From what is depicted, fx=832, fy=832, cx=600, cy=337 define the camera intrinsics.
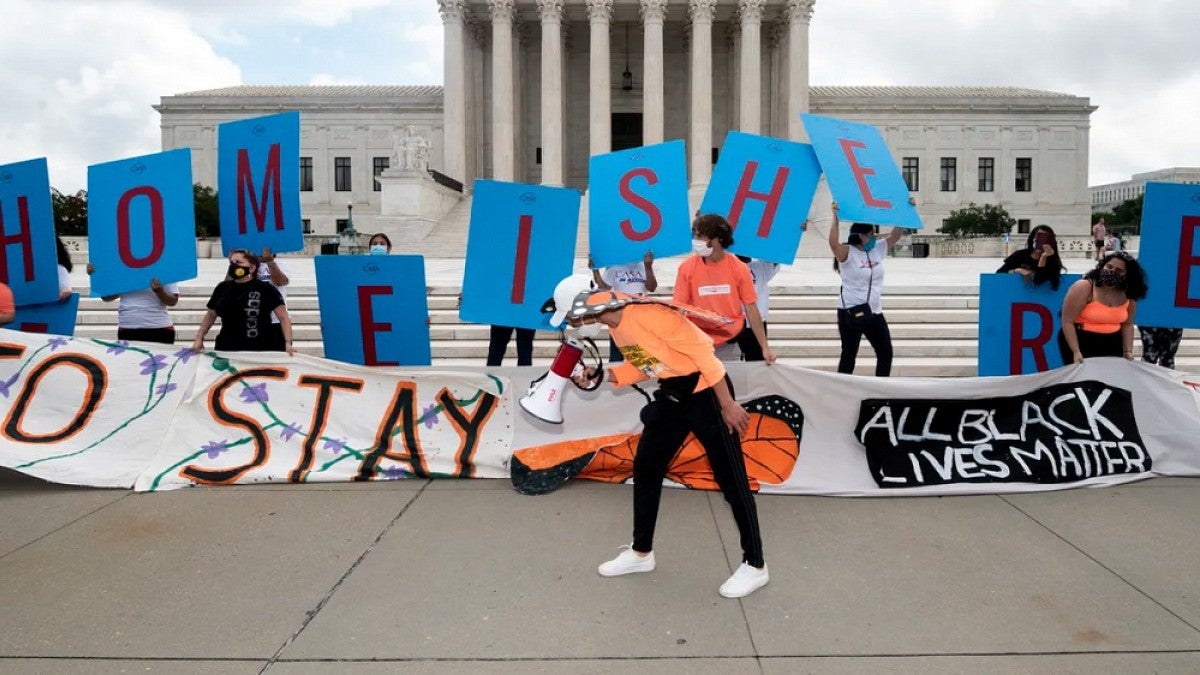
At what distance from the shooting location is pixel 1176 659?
11.2 feet

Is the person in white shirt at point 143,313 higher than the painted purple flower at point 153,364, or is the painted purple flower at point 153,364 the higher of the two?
the person in white shirt at point 143,313

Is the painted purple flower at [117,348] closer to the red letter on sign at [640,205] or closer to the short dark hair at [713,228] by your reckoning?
the red letter on sign at [640,205]

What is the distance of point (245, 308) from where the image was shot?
6703 mm

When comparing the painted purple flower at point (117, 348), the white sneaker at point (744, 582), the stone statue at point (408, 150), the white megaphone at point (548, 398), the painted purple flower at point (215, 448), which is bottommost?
the white sneaker at point (744, 582)

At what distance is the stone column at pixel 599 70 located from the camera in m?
42.6

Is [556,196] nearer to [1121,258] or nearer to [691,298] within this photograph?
[691,298]

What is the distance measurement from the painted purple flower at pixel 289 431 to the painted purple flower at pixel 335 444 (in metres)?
0.24

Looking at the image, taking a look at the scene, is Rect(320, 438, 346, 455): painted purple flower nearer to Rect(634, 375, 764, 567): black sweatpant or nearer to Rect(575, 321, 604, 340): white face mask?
Rect(575, 321, 604, 340): white face mask

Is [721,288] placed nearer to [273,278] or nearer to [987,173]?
[273,278]

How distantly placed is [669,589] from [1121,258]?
4657 millimetres

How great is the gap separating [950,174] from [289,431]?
2344 inches

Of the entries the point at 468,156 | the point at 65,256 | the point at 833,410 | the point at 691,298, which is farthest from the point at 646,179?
the point at 468,156

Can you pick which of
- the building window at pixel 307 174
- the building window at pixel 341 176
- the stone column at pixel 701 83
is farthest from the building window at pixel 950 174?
the building window at pixel 307 174

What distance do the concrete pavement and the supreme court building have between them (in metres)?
31.1
